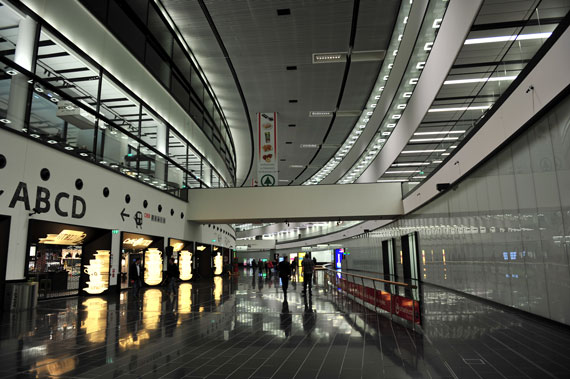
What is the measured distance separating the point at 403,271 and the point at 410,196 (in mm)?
5917

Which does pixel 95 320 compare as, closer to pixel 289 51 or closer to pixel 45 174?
pixel 45 174

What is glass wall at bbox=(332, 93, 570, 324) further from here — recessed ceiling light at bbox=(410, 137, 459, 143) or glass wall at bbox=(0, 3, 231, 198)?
glass wall at bbox=(0, 3, 231, 198)

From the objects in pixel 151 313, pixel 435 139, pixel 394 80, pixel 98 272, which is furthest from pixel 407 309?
pixel 394 80

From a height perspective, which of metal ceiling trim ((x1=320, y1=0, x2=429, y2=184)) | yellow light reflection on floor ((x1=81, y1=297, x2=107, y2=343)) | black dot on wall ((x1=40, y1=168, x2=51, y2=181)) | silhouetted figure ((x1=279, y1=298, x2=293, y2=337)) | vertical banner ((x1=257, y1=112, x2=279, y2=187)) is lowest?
silhouetted figure ((x1=279, y1=298, x2=293, y2=337))

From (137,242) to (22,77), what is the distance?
355 inches

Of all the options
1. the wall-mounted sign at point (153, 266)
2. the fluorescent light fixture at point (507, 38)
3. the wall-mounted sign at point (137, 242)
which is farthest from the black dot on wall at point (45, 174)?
the fluorescent light fixture at point (507, 38)

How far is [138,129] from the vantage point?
602 inches

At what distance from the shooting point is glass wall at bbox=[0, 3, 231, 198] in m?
9.34

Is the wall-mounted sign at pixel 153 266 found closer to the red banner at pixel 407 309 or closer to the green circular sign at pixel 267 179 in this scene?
the green circular sign at pixel 267 179

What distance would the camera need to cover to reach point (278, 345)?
561cm

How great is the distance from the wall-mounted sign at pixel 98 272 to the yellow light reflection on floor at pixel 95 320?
3.08 feet

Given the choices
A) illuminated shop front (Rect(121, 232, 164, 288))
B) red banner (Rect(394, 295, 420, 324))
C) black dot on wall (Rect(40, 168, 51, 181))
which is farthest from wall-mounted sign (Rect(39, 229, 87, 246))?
red banner (Rect(394, 295, 420, 324))

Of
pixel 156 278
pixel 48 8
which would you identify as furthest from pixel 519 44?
pixel 156 278

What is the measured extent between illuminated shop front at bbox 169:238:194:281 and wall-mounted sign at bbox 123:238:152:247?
266 centimetres
